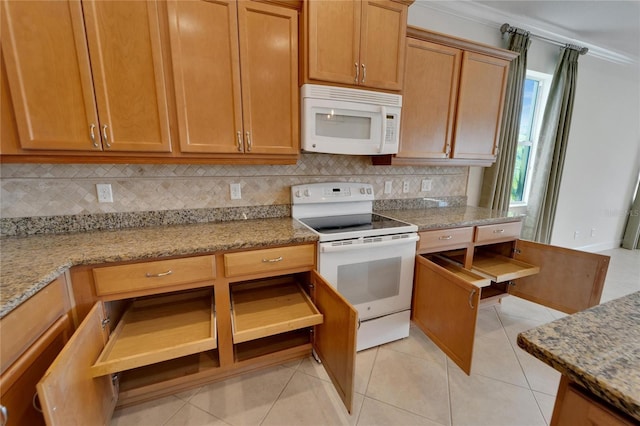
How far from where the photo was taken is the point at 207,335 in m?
1.34

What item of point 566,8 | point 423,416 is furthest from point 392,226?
point 566,8

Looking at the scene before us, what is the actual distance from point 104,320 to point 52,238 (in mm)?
590

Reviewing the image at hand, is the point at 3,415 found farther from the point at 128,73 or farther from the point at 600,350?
the point at 600,350

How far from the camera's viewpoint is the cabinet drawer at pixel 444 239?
1878 millimetres

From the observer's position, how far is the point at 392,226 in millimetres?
1787

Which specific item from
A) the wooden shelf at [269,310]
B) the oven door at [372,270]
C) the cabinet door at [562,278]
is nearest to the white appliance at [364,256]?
the oven door at [372,270]

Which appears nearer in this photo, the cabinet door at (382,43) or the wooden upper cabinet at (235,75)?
the wooden upper cabinet at (235,75)

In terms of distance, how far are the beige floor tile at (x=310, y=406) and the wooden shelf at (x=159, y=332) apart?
0.54 meters

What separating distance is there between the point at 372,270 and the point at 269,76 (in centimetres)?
136

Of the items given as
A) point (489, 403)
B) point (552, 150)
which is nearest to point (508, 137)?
point (552, 150)

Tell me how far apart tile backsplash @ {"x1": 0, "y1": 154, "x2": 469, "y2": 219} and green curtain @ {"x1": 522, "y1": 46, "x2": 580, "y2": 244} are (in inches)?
77.1

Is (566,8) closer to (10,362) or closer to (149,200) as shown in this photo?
(149,200)

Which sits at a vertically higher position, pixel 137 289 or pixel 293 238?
pixel 293 238

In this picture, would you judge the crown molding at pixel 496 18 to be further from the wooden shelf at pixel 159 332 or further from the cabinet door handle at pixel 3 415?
the cabinet door handle at pixel 3 415
